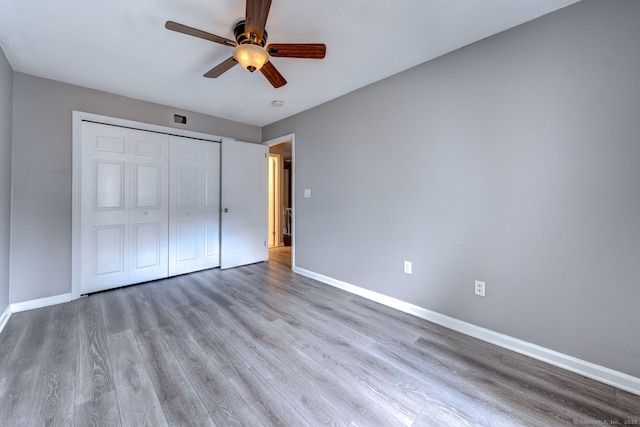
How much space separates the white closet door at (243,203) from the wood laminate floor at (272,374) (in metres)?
→ 1.58

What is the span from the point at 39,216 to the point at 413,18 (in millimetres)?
3917

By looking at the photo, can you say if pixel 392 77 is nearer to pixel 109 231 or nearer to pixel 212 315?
pixel 212 315

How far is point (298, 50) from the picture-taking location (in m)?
1.80

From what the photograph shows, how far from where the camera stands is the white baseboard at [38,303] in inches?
99.0

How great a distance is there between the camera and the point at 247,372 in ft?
5.46

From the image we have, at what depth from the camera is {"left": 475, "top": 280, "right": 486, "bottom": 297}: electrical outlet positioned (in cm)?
206

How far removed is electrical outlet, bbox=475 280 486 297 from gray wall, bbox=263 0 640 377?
0.13 ft

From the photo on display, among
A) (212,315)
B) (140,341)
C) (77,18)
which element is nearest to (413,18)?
(77,18)

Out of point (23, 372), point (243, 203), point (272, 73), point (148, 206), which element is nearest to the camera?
point (23, 372)

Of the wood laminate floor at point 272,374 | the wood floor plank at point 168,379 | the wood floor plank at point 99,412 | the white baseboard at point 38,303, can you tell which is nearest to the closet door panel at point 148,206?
the white baseboard at point 38,303

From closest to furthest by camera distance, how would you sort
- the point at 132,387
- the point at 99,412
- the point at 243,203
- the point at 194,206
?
the point at 99,412, the point at 132,387, the point at 194,206, the point at 243,203

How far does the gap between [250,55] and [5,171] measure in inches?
100

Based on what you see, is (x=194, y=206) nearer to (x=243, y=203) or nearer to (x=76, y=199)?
(x=243, y=203)

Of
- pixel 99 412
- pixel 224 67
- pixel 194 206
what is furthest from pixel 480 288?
pixel 194 206
